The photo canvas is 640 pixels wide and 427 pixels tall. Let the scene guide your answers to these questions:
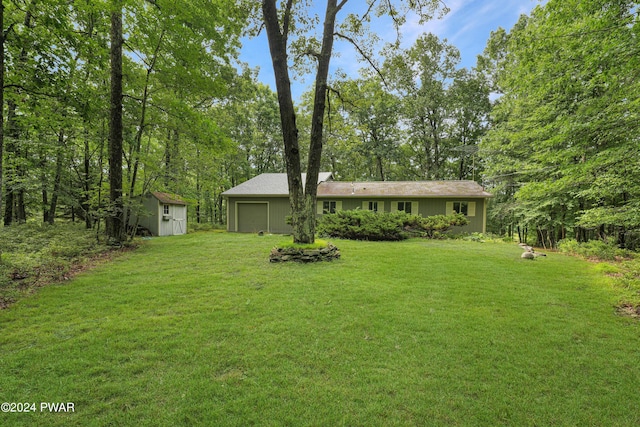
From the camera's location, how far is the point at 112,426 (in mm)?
1822

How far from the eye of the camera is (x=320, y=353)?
2734 mm

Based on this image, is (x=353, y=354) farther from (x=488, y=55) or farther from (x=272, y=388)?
(x=488, y=55)

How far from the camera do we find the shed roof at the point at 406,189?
47.4 feet

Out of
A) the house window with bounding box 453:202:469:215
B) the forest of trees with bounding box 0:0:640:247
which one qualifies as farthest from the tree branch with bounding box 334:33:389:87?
the house window with bounding box 453:202:469:215

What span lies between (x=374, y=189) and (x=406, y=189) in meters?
1.77

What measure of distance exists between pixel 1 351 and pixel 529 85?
30.4 feet

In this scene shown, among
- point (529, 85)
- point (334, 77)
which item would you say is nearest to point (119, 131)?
point (334, 77)

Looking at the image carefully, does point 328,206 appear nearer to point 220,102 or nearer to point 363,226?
point 363,226

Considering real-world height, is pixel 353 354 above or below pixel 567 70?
below

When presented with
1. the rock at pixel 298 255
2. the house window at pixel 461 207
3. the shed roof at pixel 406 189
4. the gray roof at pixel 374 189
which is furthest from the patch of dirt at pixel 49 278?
the house window at pixel 461 207

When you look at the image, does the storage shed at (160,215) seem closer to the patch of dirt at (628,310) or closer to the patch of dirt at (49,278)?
the patch of dirt at (49,278)

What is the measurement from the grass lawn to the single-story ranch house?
9844 mm

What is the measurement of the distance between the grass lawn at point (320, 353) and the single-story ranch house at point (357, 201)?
9844mm

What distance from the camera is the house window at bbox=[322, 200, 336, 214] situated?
1611 cm
